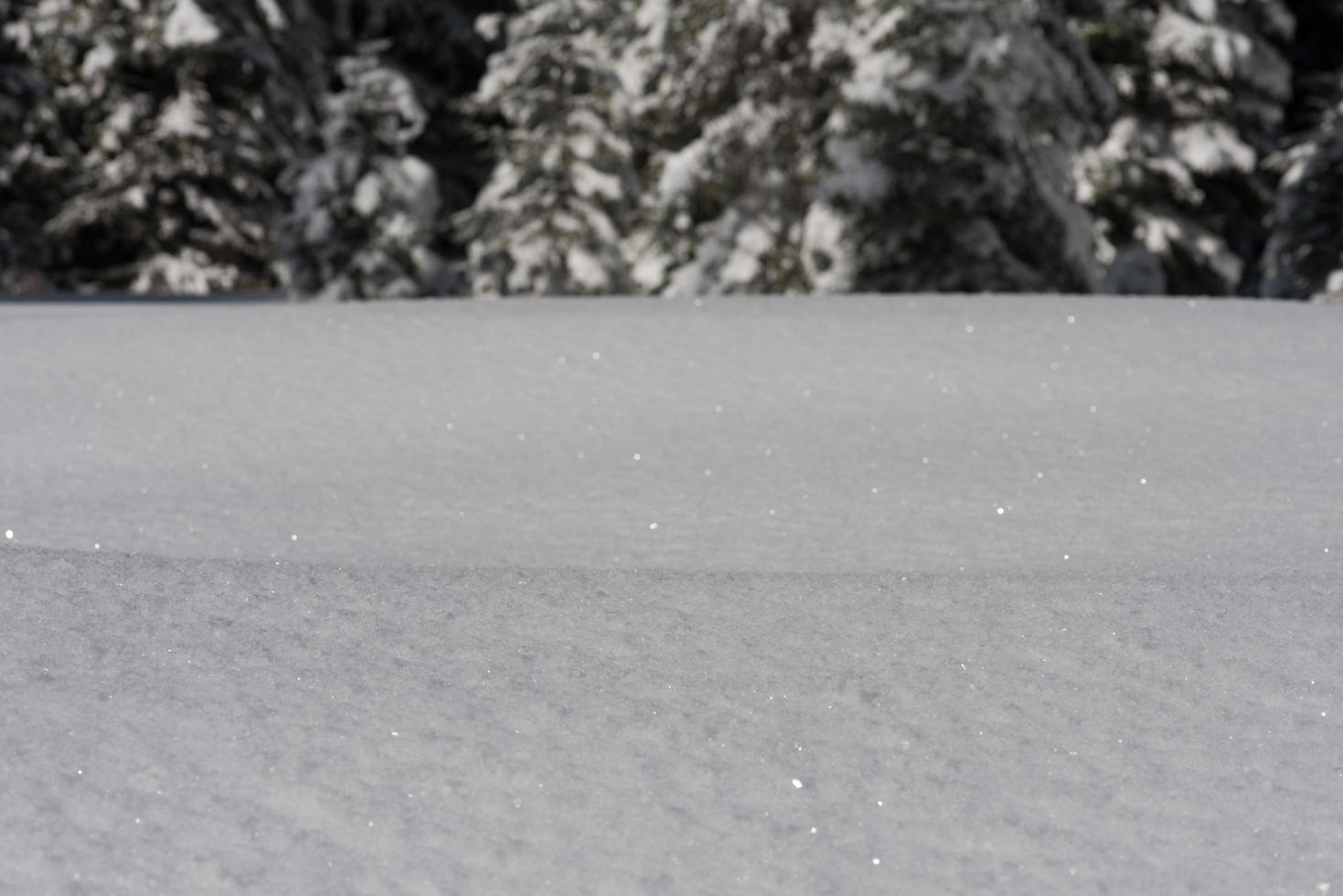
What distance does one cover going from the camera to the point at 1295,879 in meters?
1.83

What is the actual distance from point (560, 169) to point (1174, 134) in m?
8.24

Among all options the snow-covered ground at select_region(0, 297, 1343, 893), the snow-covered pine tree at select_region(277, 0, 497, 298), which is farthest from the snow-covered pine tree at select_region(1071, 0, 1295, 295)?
the snow-covered ground at select_region(0, 297, 1343, 893)

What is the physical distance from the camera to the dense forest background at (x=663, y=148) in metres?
14.6

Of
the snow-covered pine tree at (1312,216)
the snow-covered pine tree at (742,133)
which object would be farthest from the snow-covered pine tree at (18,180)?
the snow-covered pine tree at (1312,216)

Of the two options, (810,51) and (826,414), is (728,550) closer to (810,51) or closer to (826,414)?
(826,414)

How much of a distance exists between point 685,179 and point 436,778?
48.5ft

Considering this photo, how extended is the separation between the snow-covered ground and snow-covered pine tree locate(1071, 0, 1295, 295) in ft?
47.8

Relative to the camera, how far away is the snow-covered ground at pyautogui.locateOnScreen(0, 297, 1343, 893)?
188 centimetres

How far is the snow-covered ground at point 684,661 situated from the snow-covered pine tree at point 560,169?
482 inches

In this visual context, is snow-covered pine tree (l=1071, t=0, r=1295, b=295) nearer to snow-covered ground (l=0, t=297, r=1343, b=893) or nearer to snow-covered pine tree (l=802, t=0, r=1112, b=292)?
snow-covered pine tree (l=802, t=0, r=1112, b=292)

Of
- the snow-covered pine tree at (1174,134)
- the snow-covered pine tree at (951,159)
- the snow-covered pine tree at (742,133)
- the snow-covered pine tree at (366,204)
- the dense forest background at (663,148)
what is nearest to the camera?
the snow-covered pine tree at (951,159)

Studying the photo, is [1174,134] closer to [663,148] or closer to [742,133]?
[742,133]

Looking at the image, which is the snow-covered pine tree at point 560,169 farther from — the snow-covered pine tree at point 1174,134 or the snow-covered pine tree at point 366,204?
the snow-covered pine tree at point 1174,134

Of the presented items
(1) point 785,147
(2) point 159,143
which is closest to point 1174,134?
(1) point 785,147
